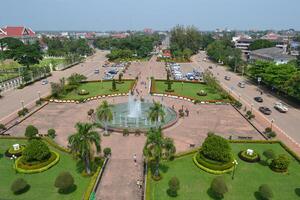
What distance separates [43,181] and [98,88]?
1852 inches

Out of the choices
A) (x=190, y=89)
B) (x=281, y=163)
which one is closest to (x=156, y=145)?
(x=281, y=163)

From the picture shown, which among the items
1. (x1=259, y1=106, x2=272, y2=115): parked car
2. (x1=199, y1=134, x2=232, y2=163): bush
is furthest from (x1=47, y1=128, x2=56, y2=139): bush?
(x1=259, y1=106, x2=272, y2=115): parked car

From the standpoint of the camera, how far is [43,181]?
30281 millimetres

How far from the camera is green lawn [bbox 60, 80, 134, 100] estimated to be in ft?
219

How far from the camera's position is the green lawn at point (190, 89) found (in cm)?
6688

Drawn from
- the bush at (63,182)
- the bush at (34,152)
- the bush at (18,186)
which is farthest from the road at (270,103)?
the bush at (18,186)

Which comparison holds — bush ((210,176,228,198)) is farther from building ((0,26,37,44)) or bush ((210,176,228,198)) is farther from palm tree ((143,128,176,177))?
building ((0,26,37,44))

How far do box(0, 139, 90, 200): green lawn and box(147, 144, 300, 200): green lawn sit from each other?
7876 millimetres

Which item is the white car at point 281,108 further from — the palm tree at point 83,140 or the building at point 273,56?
the building at point 273,56

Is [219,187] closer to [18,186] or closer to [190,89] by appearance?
[18,186]

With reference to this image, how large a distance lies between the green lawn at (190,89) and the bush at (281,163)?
32613 millimetres

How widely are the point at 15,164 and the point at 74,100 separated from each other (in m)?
30.3

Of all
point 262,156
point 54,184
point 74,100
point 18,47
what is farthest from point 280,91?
point 18,47

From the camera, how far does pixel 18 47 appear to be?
95312 millimetres
